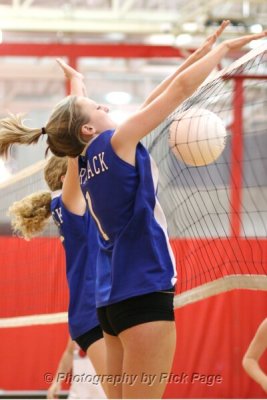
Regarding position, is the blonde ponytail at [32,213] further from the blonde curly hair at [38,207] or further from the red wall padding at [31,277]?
the red wall padding at [31,277]

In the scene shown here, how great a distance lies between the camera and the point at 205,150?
12.7 ft

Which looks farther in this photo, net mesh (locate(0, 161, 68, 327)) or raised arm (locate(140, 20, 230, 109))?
net mesh (locate(0, 161, 68, 327))

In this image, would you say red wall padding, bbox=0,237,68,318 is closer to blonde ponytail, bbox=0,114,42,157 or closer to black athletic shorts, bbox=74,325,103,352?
black athletic shorts, bbox=74,325,103,352

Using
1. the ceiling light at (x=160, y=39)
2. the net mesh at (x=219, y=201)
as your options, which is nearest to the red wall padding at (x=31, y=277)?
the net mesh at (x=219, y=201)

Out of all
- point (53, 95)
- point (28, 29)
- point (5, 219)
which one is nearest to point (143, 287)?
point (5, 219)

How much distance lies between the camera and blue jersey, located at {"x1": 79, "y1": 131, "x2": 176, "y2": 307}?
3104 mm

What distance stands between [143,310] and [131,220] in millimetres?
→ 362

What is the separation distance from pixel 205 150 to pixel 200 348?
184 inches

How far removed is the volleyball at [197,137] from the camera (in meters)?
3.87

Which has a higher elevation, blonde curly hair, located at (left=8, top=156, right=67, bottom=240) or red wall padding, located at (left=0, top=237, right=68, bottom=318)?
blonde curly hair, located at (left=8, top=156, right=67, bottom=240)

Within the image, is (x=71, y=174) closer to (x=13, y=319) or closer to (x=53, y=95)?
(x=13, y=319)

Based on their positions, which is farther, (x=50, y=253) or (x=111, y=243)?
(x=50, y=253)

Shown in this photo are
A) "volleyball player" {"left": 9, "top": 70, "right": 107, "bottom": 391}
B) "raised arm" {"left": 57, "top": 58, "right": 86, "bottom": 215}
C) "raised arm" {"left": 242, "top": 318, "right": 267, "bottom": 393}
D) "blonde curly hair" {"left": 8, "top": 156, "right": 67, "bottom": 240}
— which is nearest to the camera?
"raised arm" {"left": 57, "top": 58, "right": 86, "bottom": 215}

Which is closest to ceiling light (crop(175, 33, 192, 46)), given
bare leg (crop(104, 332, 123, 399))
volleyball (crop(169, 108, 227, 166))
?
volleyball (crop(169, 108, 227, 166))
